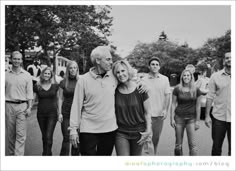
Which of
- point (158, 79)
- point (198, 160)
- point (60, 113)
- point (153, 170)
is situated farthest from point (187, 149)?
point (60, 113)

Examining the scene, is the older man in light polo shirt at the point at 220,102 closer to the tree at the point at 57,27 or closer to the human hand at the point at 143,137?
the human hand at the point at 143,137

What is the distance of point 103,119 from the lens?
2.46 m

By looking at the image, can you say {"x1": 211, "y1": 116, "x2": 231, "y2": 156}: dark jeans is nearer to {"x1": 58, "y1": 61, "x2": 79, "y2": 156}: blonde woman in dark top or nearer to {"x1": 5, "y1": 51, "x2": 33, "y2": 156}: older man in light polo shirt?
{"x1": 58, "y1": 61, "x2": 79, "y2": 156}: blonde woman in dark top

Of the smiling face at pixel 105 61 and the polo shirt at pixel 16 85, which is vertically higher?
the smiling face at pixel 105 61

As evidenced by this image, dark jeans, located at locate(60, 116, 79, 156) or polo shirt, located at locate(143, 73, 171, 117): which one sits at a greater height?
polo shirt, located at locate(143, 73, 171, 117)

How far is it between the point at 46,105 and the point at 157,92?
1.49 meters

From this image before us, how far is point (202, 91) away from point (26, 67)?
2432 mm

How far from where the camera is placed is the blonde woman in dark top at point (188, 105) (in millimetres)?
2965

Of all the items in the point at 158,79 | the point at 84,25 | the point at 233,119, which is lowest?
the point at 233,119

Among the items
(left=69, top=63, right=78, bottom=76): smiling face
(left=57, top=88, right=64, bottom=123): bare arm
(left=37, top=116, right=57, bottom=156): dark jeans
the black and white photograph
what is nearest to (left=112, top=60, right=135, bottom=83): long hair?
the black and white photograph

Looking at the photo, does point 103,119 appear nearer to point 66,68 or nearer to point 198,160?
point 66,68

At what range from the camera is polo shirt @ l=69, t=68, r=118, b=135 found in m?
2.40

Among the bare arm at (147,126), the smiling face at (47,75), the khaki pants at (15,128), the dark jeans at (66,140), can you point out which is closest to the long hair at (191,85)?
the bare arm at (147,126)

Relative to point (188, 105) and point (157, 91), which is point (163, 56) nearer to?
point (157, 91)
